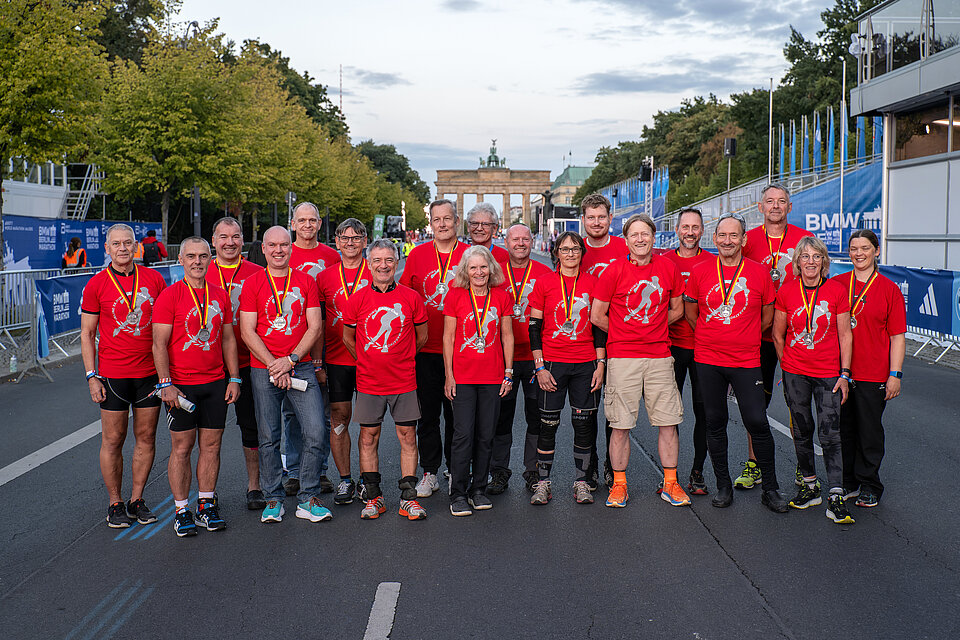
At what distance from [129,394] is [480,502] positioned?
243cm

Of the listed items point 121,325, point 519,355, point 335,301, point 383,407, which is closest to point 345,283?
point 335,301

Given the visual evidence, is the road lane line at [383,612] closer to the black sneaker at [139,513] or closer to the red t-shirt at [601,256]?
the black sneaker at [139,513]

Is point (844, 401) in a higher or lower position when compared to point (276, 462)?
higher

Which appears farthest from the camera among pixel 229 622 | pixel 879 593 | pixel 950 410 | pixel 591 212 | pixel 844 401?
pixel 950 410

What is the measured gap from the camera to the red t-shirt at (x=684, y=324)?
20.7 ft

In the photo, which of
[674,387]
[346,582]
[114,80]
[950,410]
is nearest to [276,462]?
[346,582]

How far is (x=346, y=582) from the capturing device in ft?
15.3

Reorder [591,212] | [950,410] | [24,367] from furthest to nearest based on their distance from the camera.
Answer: [24,367] → [950,410] → [591,212]

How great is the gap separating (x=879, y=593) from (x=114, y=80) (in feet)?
93.4

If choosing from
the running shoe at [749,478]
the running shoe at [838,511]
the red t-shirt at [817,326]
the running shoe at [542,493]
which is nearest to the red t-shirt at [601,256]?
the red t-shirt at [817,326]

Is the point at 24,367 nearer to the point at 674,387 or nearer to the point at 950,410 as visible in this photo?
the point at 674,387

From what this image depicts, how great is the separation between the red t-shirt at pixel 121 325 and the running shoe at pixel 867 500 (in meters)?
4.86

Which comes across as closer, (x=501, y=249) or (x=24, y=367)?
(x=501, y=249)

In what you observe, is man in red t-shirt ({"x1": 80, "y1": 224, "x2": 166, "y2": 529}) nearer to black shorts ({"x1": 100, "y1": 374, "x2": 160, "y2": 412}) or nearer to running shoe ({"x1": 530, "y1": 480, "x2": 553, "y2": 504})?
black shorts ({"x1": 100, "y1": 374, "x2": 160, "y2": 412})
